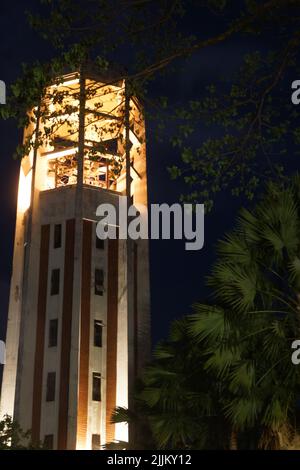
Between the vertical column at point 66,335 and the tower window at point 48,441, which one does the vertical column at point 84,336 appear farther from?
the tower window at point 48,441

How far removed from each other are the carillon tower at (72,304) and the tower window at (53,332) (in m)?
0.05

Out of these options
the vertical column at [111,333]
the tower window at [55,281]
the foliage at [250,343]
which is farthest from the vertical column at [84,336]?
the foliage at [250,343]

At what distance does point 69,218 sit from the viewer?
1756 inches

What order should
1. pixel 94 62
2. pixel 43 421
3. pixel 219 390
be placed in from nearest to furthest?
pixel 94 62 → pixel 219 390 → pixel 43 421

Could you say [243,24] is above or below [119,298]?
below

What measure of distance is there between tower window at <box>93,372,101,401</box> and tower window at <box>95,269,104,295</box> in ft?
14.7

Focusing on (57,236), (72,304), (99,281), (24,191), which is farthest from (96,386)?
(24,191)

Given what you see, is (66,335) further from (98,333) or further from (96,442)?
(96,442)

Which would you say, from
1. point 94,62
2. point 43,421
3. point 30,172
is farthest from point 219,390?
point 30,172

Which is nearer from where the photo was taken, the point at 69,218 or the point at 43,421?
the point at 43,421

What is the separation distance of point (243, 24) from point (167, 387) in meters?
13.9

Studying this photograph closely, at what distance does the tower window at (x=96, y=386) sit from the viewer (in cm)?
4062

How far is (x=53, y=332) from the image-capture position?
42062 mm

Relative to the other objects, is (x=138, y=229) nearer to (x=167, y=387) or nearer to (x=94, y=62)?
(x=167, y=387)
